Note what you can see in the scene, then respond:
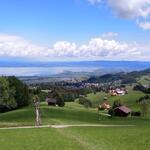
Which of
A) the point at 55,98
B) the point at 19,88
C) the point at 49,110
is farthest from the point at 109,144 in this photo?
the point at 55,98

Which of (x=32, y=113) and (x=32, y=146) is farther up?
(x=32, y=146)

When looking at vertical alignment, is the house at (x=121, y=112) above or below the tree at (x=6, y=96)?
below

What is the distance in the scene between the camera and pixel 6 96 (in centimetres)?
11594

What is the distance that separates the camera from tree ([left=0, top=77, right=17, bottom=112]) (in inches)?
4567

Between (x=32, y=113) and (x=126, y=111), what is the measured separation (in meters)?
38.6

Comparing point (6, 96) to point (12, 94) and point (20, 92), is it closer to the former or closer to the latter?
point (12, 94)

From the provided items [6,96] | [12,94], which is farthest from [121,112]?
[6,96]

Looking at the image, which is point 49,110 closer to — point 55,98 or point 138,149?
point 55,98

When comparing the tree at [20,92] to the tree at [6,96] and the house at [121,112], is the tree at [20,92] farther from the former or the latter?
the house at [121,112]

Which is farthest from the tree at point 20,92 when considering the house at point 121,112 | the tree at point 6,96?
the house at point 121,112

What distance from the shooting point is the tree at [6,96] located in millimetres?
116000

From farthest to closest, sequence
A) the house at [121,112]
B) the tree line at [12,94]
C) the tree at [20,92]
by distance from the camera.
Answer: the tree at [20,92], the tree line at [12,94], the house at [121,112]

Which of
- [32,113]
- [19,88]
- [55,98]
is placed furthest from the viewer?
[55,98]

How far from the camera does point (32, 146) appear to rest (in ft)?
83.1
